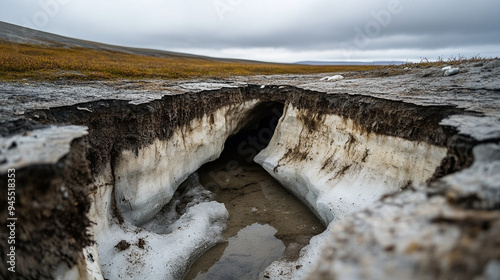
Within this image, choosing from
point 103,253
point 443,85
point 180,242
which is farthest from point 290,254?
point 443,85

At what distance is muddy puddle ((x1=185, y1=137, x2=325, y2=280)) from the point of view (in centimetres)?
733

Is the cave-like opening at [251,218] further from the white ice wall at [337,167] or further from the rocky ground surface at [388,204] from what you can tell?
the rocky ground surface at [388,204]

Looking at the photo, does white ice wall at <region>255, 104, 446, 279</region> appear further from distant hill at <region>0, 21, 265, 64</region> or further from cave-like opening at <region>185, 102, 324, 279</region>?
distant hill at <region>0, 21, 265, 64</region>

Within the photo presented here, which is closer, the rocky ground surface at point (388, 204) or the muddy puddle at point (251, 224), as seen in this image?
the rocky ground surface at point (388, 204)

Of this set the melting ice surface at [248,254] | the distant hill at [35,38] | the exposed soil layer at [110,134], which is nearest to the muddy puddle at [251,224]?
the melting ice surface at [248,254]

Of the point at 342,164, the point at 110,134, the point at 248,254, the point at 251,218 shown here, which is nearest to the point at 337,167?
the point at 342,164

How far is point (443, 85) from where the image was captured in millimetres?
8875

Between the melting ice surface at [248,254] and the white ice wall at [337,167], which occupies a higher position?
the white ice wall at [337,167]

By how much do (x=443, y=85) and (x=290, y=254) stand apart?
24.2 feet

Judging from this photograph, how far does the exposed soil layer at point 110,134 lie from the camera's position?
362 centimetres

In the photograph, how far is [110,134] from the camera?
749cm

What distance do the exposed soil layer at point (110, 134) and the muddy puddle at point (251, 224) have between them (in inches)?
A: 122

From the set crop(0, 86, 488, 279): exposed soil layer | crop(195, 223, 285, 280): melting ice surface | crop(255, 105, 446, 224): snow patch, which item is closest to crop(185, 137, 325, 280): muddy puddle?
crop(195, 223, 285, 280): melting ice surface

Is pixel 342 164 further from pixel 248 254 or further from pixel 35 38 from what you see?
pixel 35 38
